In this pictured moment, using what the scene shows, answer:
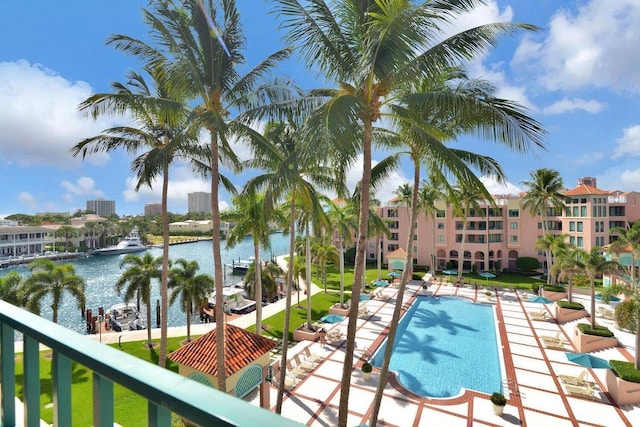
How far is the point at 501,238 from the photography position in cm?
4944

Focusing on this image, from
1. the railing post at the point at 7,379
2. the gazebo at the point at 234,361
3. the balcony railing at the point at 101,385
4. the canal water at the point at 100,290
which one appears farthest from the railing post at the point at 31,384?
the canal water at the point at 100,290

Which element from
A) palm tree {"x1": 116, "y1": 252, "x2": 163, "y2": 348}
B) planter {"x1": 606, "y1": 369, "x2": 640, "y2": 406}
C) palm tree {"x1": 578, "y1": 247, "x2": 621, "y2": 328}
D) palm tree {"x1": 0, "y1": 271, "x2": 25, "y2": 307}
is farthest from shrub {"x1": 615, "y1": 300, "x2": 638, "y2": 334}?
palm tree {"x1": 0, "y1": 271, "x2": 25, "y2": 307}

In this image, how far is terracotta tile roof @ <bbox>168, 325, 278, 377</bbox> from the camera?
502 inches

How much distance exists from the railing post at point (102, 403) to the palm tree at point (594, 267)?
2831 centimetres

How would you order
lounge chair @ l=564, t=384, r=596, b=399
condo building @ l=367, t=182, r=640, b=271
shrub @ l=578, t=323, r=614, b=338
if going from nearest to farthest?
lounge chair @ l=564, t=384, r=596, b=399 < shrub @ l=578, t=323, r=614, b=338 < condo building @ l=367, t=182, r=640, b=271

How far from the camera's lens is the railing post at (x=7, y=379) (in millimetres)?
2072

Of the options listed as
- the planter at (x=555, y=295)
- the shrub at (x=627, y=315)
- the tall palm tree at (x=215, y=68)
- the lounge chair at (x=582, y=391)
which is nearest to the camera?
the tall palm tree at (x=215, y=68)

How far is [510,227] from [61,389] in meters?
56.7

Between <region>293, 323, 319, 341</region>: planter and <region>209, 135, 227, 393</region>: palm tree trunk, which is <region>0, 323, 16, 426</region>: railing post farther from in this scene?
<region>293, 323, 319, 341</region>: planter

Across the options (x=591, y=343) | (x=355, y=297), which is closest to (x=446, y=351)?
(x=591, y=343)

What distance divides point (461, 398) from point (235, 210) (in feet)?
49.8

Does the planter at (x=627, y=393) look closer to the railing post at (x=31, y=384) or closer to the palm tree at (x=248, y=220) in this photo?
the palm tree at (x=248, y=220)

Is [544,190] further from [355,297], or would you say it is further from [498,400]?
[355,297]

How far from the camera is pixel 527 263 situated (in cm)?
4638
